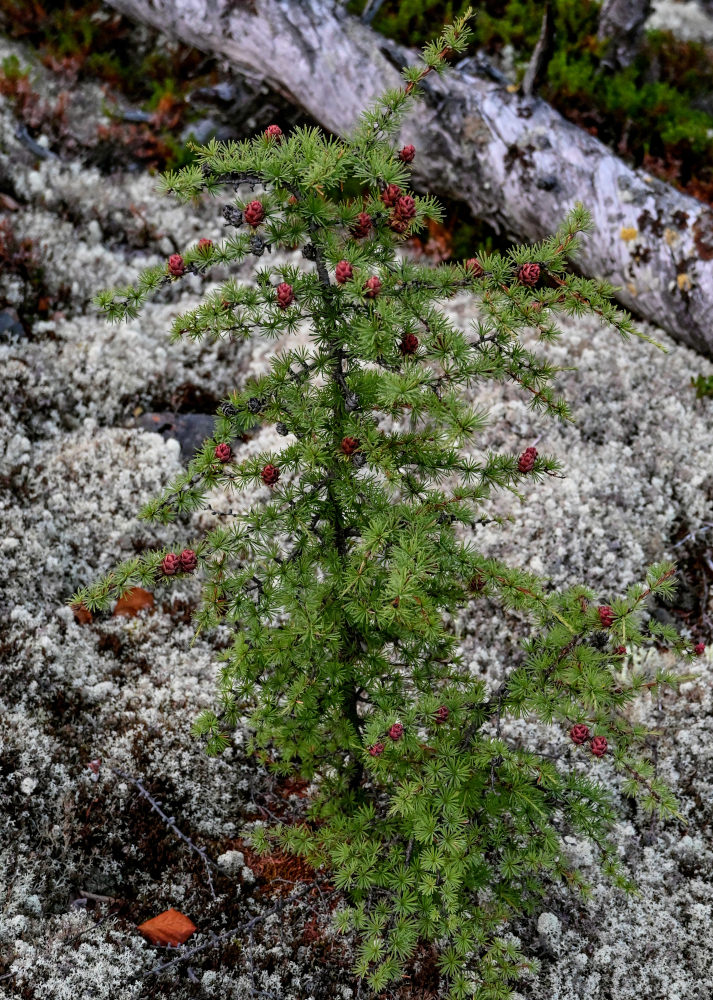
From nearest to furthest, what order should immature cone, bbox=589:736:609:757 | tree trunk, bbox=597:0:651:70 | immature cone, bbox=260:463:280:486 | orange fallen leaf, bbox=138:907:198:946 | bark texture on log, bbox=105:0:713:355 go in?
immature cone, bbox=589:736:609:757 < immature cone, bbox=260:463:280:486 < orange fallen leaf, bbox=138:907:198:946 < bark texture on log, bbox=105:0:713:355 < tree trunk, bbox=597:0:651:70

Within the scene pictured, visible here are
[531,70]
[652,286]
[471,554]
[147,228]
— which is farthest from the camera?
[147,228]

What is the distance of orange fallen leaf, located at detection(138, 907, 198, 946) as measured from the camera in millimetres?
4477

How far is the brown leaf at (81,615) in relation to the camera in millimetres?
5945

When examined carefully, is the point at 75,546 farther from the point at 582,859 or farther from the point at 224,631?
the point at 582,859

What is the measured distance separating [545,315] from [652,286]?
4968 millimetres

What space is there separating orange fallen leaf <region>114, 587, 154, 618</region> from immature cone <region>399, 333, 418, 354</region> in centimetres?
361

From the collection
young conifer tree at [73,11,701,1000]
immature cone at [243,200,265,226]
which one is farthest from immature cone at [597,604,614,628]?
immature cone at [243,200,265,226]

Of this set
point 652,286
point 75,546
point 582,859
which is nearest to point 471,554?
point 582,859

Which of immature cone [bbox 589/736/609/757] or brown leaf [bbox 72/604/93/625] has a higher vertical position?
immature cone [bbox 589/736/609/757]

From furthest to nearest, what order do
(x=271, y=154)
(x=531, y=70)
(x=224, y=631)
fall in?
(x=531, y=70) → (x=224, y=631) → (x=271, y=154)

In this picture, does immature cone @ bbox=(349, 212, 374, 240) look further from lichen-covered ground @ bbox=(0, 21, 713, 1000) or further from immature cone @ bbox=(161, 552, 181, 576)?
lichen-covered ground @ bbox=(0, 21, 713, 1000)

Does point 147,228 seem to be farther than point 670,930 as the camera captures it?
Yes

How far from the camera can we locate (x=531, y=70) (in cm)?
837

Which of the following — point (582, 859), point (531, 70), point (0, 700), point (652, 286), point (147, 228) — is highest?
point (531, 70)
